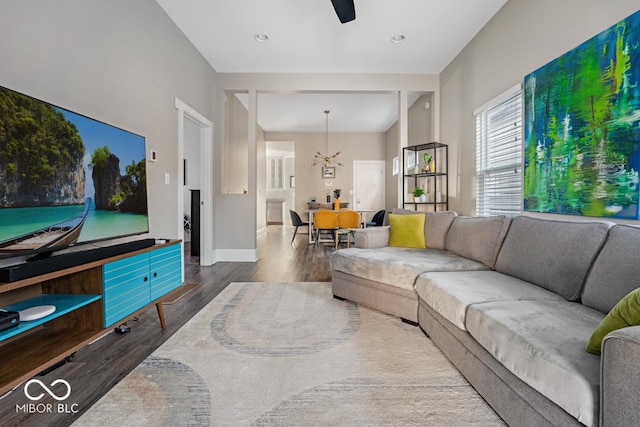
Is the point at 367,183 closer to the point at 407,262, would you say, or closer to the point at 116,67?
the point at 407,262

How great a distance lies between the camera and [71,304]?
4.90 ft

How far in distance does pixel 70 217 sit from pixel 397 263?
220 cm

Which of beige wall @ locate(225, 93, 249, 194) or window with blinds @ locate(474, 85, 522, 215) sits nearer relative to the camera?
window with blinds @ locate(474, 85, 522, 215)

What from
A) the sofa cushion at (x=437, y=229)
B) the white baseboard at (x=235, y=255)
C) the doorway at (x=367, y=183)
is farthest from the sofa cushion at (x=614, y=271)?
the doorway at (x=367, y=183)

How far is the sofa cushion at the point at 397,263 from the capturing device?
7.61 ft

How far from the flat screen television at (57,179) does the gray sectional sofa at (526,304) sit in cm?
191

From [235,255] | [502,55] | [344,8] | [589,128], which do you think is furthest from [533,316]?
[235,255]

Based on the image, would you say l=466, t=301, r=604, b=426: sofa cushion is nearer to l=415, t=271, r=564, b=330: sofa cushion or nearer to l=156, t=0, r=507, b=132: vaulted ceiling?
l=415, t=271, r=564, b=330: sofa cushion

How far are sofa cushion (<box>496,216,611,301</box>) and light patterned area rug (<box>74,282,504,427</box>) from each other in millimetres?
764

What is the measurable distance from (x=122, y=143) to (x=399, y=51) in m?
3.50

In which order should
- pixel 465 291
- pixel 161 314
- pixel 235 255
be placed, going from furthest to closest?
pixel 235 255 → pixel 161 314 → pixel 465 291

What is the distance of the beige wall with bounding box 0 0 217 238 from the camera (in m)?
1.65

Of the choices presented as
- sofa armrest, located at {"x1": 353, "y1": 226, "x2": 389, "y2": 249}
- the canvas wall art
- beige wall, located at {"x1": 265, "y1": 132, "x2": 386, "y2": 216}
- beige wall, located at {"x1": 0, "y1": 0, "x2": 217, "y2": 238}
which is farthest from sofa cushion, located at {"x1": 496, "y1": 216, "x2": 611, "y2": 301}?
beige wall, located at {"x1": 265, "y1": 132, "x2": 386, "y2": 216}

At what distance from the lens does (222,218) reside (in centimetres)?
471
